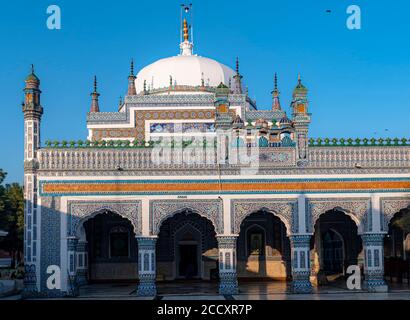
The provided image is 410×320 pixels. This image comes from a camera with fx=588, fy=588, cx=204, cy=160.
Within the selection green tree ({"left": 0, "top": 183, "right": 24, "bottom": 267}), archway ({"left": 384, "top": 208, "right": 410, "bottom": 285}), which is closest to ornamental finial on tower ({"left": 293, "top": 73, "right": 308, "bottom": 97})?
archway ({"left": 384, "top": 208, "right": 410, "bottom": 285})

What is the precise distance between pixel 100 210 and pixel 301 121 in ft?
18.1

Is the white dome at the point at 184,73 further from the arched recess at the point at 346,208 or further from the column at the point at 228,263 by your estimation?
the column at the point at 228,263

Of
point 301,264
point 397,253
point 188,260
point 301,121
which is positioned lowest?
point 188,260

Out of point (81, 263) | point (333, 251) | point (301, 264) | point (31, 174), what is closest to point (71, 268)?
point (81, 263)

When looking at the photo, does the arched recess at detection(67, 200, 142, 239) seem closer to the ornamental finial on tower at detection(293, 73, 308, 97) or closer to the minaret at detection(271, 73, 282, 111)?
the ornamental finial on tower at detection(293, 73, 308, 97)

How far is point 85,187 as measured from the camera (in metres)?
14.6

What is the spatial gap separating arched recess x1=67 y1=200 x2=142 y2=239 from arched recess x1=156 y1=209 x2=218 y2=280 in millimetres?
3917

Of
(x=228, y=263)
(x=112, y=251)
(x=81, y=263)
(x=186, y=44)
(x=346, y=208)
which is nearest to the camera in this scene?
(x=228, y=263)

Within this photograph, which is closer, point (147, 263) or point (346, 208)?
point (147, 263)

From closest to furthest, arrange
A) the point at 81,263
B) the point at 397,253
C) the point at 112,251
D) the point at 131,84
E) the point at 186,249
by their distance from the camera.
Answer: the point at 81,263, the point at 397,253, the point at 112,251, the point at 186,249, the point at 131,84

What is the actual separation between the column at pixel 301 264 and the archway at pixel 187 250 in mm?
4301

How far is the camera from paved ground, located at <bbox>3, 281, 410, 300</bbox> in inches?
524

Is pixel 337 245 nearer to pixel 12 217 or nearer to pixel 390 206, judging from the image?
pixel 390 206

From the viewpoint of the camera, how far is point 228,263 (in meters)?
14.6
